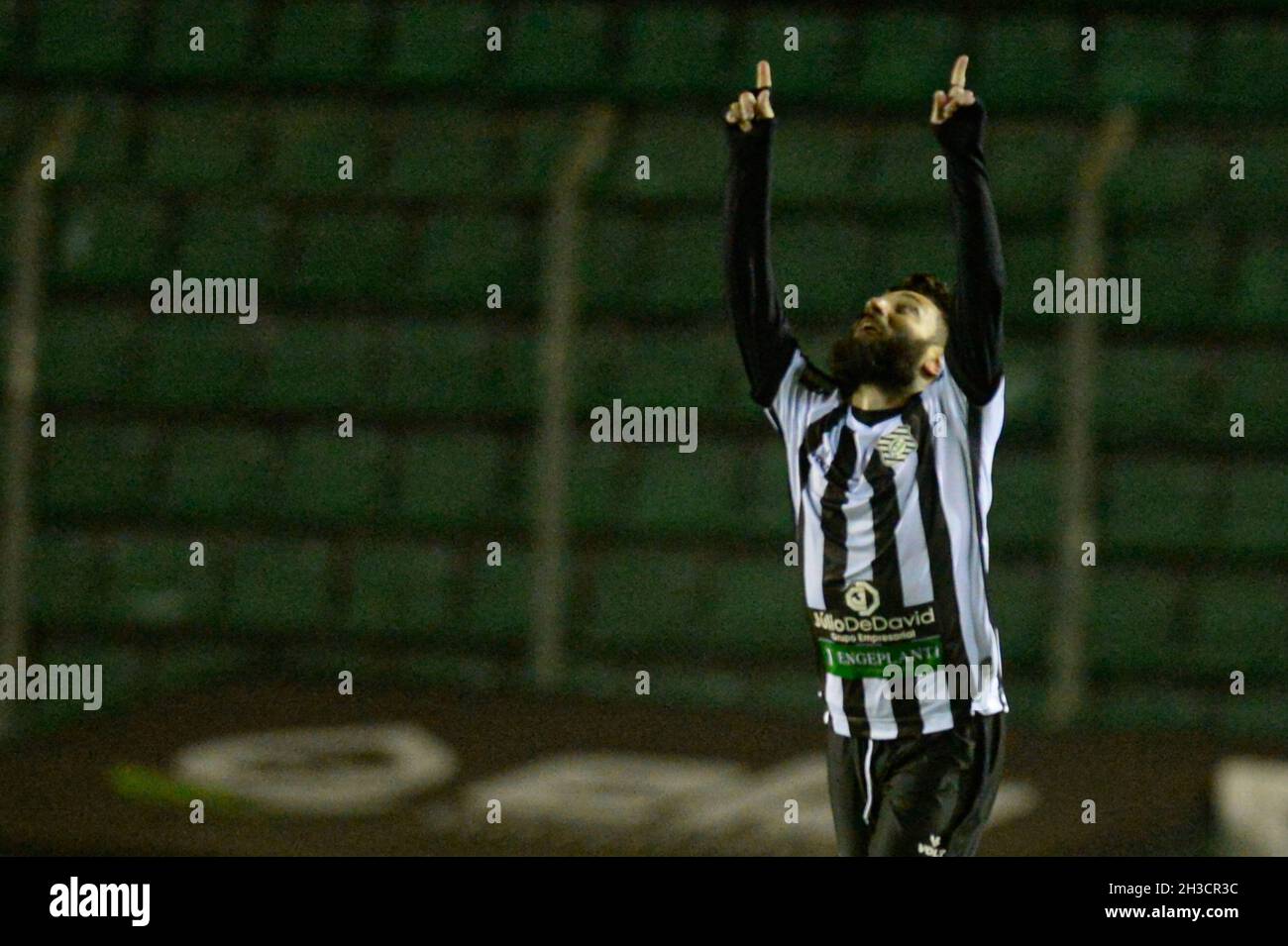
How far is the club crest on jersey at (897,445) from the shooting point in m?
3.00

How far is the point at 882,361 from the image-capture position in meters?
2.99

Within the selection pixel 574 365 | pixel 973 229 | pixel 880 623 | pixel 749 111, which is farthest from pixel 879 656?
pixel 574 365

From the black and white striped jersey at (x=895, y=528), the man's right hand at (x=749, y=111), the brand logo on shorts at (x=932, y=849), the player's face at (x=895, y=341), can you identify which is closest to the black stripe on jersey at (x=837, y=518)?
the black and white striped jersey at (x=895, y=528)

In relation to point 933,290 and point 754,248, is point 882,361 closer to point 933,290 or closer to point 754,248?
point 933,290

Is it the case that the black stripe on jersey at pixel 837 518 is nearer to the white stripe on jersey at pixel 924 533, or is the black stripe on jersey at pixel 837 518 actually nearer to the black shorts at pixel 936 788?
the white stripe on jersey at pixel 924 533

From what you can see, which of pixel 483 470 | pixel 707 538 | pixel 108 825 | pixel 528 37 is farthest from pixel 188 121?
pixel 108 825

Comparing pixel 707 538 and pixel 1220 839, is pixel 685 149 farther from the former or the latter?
pixel 1220 839

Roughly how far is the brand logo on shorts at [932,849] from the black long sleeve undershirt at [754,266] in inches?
30.7

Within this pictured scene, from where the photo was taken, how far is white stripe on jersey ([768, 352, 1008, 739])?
116 inches

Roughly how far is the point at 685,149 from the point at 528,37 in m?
1.12

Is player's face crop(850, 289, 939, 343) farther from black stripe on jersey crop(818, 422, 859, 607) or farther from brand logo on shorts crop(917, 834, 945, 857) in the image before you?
brand logo on shorts crop(917, 834, 945, 857)

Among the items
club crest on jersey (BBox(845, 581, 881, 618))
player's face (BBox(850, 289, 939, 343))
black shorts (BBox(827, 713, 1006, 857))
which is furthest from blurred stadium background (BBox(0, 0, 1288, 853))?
player's face (BBox(850, 289, 939, 343))

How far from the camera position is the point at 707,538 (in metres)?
7.21

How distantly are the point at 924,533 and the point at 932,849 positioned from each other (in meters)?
0.50
